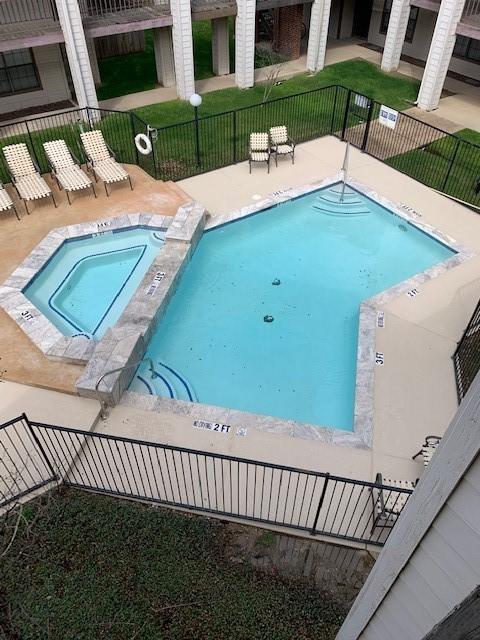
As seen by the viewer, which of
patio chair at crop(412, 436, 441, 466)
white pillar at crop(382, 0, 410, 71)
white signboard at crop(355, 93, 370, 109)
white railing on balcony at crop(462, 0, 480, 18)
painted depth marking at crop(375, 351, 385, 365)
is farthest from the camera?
white pillar at crop(382, 0, 410, 71)

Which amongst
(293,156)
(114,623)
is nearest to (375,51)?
(293,156)

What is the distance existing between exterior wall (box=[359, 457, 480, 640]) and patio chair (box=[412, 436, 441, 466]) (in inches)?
163

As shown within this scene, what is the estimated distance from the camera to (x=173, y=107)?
19.3 metres

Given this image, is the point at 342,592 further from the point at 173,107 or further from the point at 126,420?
the point at 173,107

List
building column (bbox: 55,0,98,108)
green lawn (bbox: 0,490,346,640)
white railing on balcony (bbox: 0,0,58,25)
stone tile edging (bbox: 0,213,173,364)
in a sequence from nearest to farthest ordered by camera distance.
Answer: green lawn (bbox: 0,490,346,640) → stone tile edging (bbox: 0,213,173,364) → building column (bbox: 55,0,98,108) → white railing on balcony (bbox: 0,0,58,25)

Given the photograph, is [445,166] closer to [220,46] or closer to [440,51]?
[440,51]

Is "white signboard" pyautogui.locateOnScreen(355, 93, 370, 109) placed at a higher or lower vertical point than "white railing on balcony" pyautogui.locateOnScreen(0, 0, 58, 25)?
lower

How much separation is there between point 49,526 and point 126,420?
2049mm

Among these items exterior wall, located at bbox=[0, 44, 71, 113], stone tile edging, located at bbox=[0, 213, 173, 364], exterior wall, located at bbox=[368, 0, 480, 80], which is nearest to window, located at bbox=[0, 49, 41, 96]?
exterior wall, located at bbox=[0, 44, 71, 113]

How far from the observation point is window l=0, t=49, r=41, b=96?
1747cm

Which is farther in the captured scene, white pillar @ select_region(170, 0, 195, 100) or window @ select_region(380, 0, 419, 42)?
window @ select_region(380, 0, 419, 42)

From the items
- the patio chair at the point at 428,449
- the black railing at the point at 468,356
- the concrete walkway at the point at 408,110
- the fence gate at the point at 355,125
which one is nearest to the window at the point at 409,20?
the concrete walkway at the point at 408,110

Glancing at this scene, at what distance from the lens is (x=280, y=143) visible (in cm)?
1554

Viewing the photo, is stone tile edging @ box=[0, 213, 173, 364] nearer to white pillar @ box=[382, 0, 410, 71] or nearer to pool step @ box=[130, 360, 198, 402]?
pool step @ box=[130, 360, 198, 402]
